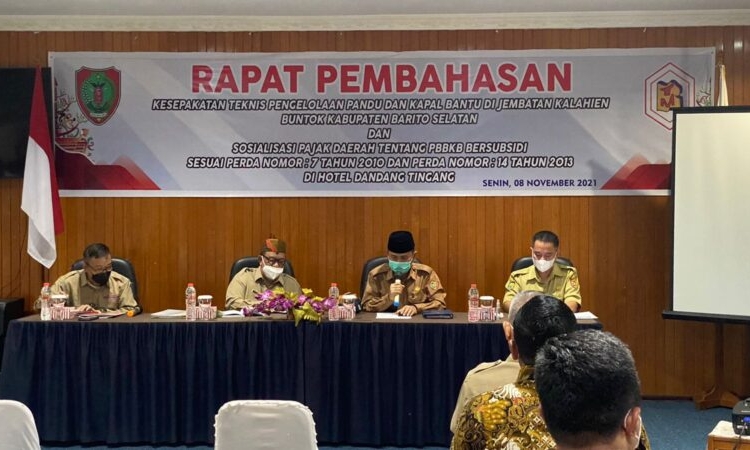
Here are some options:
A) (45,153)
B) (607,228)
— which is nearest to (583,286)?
(607,228)

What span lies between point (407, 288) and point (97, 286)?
7.34ft

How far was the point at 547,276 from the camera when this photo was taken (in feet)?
18.0

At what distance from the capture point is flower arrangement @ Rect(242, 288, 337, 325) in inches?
184

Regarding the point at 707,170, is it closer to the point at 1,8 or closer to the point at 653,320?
the point at 653,320

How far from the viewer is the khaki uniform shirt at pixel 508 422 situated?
184 cm

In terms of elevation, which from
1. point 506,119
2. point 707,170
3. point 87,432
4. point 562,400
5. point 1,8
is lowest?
point 87,432

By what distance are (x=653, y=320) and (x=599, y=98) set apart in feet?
6.08

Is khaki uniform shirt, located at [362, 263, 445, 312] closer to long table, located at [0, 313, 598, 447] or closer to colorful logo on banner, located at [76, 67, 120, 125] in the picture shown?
long table, located at [0, 313, 598, 447]

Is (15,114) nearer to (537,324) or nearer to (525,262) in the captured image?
(525,262)

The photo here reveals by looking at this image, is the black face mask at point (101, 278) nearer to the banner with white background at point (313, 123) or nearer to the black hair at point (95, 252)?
the black hair at point (95, 252)

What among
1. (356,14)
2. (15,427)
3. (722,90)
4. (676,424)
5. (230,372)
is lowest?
(676,424)

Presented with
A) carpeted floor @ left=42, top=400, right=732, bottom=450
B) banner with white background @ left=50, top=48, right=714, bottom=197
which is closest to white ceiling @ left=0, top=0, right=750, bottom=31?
banner with white background @ left=50, top=48, right=714, bottom=197

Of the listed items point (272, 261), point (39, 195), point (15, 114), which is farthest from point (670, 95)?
point (15, 114)

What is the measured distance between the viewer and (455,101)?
616cm
